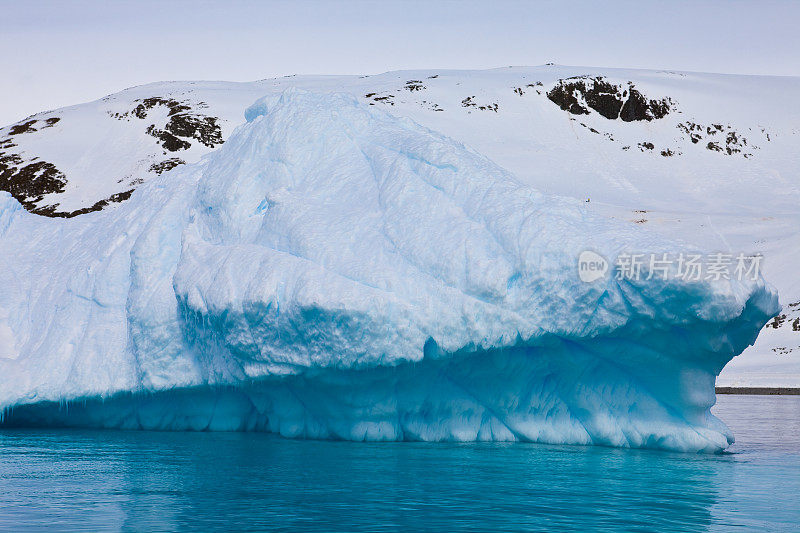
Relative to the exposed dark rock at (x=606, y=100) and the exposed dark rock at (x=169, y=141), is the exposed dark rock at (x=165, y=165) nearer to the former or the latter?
the exposed dark rock at (x=169, y=141)

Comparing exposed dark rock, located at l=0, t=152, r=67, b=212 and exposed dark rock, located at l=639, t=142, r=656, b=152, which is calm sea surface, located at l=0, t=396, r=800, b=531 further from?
exposed dark rock, located at l=639, t=142, r=656, b=152

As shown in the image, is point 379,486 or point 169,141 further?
point 169,141

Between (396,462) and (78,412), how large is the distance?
8.15 m

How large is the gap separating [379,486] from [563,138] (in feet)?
234

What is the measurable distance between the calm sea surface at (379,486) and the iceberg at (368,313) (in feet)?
2.52

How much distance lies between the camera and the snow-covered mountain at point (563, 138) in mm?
65312

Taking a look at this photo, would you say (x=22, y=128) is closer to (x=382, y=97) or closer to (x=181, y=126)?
(x=181, y=126)

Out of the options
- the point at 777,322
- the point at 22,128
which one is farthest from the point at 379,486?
the point at 22,128

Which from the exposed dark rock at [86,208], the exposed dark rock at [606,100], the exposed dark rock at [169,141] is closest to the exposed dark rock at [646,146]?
the exposed dark rock at [606,100]

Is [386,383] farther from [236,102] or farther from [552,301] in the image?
[236,102]

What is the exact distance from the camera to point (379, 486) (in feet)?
38.0

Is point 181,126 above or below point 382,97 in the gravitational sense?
below

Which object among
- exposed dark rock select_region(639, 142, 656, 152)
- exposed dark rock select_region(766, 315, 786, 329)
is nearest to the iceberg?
exposed dark rock select_region(766, 315, 786, 329)

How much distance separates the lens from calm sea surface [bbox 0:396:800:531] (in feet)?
31.6
